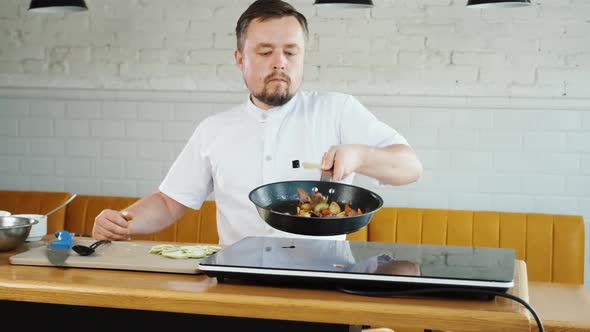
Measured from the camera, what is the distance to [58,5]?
424cm

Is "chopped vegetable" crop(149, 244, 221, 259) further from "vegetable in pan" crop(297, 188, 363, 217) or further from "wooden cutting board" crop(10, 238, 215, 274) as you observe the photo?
"vegetable in pan" crop(297, 188, 363, 217)

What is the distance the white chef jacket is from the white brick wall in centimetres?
164

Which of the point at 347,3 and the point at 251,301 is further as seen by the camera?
the point at 347,3

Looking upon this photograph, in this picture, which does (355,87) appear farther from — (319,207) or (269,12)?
(319,207)

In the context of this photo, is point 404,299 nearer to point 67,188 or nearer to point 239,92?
point 239,92

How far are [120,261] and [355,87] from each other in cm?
289

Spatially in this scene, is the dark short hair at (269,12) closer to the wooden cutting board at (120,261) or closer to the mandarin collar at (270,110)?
the mandarin collar at (270,110)

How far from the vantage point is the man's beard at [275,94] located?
3.08 metres

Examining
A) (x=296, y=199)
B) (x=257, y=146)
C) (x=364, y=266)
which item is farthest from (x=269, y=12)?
(x=364, y=266)

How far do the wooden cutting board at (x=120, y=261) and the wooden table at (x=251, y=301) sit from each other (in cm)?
3

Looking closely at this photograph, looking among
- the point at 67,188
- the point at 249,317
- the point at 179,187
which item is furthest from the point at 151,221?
the point at 67,188

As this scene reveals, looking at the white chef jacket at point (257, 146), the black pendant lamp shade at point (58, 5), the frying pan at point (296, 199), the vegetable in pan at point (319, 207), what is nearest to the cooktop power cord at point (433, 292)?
the frying pan at point (296, 199)

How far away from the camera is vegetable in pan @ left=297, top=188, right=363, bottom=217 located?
2.34 meters

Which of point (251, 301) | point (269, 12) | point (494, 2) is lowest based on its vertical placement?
point (251, 301)
